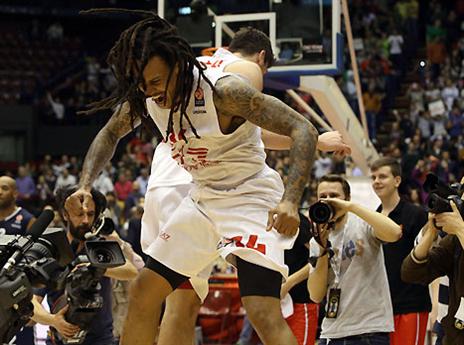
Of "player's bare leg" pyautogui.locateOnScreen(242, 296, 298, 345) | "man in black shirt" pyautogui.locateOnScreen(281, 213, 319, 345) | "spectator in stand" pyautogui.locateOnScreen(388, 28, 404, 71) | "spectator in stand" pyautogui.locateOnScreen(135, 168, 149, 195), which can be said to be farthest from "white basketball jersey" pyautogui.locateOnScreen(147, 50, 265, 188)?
"spectator in stand" pyautogui.locateOnScreen(388, 28, 404, 71)

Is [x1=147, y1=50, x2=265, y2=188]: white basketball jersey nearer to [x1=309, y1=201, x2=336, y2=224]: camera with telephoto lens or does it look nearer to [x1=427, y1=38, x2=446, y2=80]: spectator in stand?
[x1=309, y1=201, x2=336, y2=224]: camera with telephoto lens

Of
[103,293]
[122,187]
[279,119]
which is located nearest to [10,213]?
[103,293]

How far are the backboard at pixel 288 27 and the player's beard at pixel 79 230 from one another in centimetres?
518

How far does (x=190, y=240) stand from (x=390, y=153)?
15.3 meters

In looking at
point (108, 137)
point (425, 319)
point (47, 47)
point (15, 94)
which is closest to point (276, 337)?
point (108, 137)

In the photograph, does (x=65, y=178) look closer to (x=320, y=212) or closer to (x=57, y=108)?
(x=57, y=108)

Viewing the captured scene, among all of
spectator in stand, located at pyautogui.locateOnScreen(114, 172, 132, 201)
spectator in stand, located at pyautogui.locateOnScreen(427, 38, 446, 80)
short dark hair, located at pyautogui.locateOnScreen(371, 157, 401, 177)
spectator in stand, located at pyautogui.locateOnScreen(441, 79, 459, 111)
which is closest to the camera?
short dark hair, located at pyautogui.locateOnScreen(371, 157, 401, 177)

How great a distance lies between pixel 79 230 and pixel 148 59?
1951mm

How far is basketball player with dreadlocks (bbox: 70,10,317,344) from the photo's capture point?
492 cm

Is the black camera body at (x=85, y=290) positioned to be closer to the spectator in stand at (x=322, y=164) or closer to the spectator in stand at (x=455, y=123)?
the spectator in stand at (x=322, y=164)

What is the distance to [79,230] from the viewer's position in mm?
6582

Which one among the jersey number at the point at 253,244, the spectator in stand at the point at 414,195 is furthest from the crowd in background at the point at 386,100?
the jersey number at the point at 253,244

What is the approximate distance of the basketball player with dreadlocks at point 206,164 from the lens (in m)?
4.92

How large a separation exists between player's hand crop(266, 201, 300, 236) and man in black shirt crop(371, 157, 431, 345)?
2.95 metres
